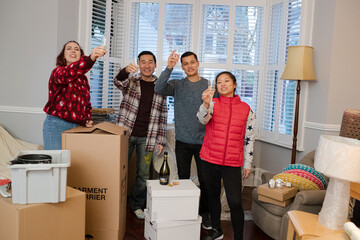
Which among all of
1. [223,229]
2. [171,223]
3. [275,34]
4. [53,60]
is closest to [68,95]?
[171,223]

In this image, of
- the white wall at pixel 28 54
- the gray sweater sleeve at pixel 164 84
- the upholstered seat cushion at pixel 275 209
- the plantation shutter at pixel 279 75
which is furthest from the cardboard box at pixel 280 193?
the white wall at pixel 28 54

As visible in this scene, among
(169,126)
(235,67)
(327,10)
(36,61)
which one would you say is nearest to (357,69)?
(327,10)

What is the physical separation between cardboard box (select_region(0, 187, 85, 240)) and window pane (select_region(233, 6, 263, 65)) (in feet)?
9.85

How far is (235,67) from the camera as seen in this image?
171 inches

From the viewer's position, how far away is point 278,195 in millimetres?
2621

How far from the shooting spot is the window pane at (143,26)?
4273 mm

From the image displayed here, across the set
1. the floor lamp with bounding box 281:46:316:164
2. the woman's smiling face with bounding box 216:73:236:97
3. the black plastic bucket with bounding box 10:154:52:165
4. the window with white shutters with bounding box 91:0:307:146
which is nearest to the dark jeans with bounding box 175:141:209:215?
the woman's smiling face with bounding box 216:73:236:97

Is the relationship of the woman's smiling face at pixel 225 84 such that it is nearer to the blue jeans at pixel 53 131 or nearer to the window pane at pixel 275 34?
the blue jeans at pixel 53 131

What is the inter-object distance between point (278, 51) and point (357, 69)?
956 millimetres

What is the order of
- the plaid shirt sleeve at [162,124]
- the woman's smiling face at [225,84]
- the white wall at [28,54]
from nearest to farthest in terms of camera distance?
the woman's smiling face at [225,84] → the plaid shirt sleeve at [162,124] → the white wall at [28,54]

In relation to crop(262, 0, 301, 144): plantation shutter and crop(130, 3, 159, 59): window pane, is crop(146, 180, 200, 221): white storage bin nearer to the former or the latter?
crop(262, 0, 301, 144): plantation shutter

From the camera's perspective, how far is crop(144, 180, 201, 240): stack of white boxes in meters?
2.36

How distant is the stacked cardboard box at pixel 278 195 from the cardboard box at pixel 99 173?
3.76 feet

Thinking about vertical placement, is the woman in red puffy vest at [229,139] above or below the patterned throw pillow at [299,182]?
above
